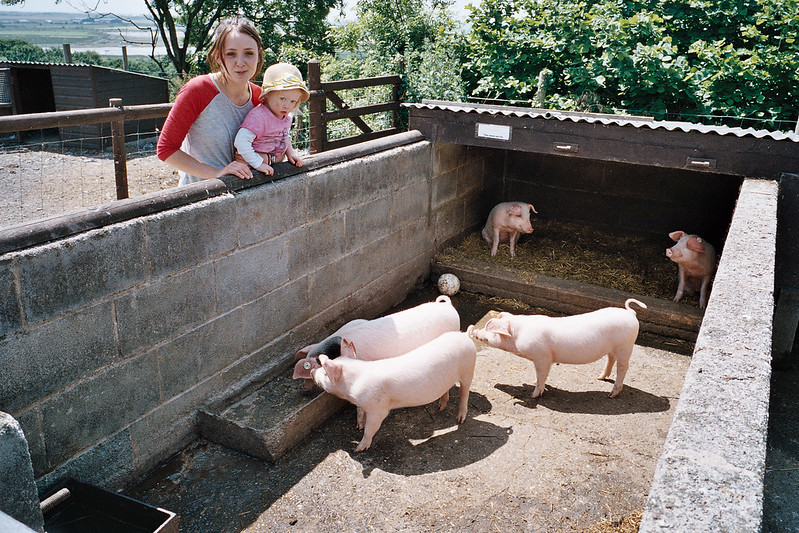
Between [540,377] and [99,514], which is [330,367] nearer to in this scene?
[99,514]

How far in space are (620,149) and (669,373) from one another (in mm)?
1976

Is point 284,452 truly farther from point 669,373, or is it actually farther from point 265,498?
point 669,373

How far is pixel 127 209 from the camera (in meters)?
3.51

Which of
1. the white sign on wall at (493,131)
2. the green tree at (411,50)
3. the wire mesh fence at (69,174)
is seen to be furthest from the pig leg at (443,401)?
the green tree at (411,50)

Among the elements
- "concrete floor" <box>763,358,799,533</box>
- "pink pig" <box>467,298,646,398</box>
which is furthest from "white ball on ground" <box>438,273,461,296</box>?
"concrete floor" <box>763,358,799,533</box>

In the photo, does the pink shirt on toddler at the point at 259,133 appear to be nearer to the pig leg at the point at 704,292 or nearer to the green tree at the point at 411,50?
the pig leg at the point at 704,292

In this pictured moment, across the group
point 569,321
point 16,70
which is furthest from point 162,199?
point 16,70

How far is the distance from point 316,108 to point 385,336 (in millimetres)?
3924

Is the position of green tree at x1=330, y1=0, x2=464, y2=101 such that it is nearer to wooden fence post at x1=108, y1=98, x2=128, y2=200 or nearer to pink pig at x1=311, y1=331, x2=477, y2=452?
wooden fence post at x1=108, y1=98, x2=128, y2=200

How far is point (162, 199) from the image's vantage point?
145 inches

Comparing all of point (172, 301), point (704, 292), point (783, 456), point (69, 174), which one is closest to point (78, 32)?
point (69, 174)

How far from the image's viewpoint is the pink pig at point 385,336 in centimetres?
446

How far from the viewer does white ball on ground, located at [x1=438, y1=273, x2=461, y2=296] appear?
6.75 meters

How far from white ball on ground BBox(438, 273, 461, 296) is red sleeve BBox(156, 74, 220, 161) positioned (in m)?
3.48
